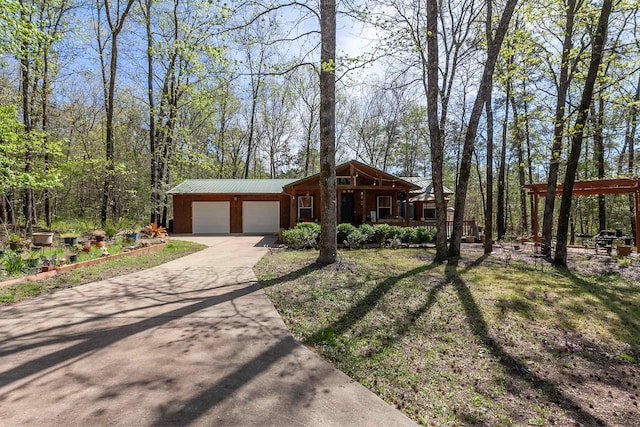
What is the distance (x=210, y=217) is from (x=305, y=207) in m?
5.62

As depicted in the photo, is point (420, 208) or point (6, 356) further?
point (420, 208)

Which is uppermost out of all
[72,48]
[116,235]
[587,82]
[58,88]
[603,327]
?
[72,48]

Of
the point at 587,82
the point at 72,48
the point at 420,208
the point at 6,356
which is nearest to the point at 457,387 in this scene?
the point at 6,356

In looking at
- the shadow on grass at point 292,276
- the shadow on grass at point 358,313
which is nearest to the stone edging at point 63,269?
the shadow on grass at point 292,276

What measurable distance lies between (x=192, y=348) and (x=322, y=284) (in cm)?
297

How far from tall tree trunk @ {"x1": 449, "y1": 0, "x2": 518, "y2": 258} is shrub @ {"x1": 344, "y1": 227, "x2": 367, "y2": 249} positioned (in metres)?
3.34

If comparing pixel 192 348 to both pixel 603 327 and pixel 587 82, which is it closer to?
pixel 603 327

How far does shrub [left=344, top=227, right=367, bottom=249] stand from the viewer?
1177 cm

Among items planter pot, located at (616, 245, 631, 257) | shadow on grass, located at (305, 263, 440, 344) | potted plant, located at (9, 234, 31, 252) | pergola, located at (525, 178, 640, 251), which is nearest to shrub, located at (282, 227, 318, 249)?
shadow on grass, located at (305, 263, 440, 344)

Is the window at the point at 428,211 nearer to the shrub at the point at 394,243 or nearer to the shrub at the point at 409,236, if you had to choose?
the shrub at the point at 409,236

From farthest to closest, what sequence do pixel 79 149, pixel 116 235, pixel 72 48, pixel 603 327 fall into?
pixel 79 149 < pixel 72 48 < pixel 116 235 < pixel 603 327

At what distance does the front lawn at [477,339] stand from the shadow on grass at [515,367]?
0.04ft

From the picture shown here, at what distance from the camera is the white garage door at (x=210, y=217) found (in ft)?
60.6

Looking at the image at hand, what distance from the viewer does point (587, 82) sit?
803cm
